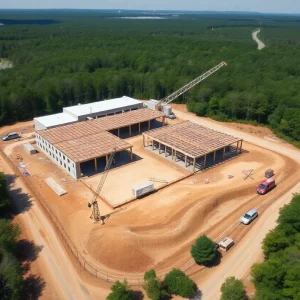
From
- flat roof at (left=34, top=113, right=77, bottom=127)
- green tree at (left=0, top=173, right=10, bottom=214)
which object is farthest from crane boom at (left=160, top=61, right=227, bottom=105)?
green tree at (left=0, top=173, right=10, bottom=214)

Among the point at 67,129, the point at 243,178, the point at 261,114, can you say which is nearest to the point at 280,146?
the point at 261,114

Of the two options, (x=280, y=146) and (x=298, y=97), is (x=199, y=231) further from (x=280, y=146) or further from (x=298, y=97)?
(x=298, y=97)

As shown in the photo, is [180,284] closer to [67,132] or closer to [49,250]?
[49,250]

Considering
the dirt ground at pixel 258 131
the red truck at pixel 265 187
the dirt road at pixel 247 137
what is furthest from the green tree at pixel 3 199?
the dirt road at pixel 247 137

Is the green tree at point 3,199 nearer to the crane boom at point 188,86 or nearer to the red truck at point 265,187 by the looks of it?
the red truck at point 265,187

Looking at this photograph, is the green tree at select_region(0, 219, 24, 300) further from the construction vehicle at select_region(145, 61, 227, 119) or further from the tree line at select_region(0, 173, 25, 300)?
the construction vehicle at select_region(145, 61, 227, 119)

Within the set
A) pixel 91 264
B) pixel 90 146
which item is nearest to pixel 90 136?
pixel 90 146
